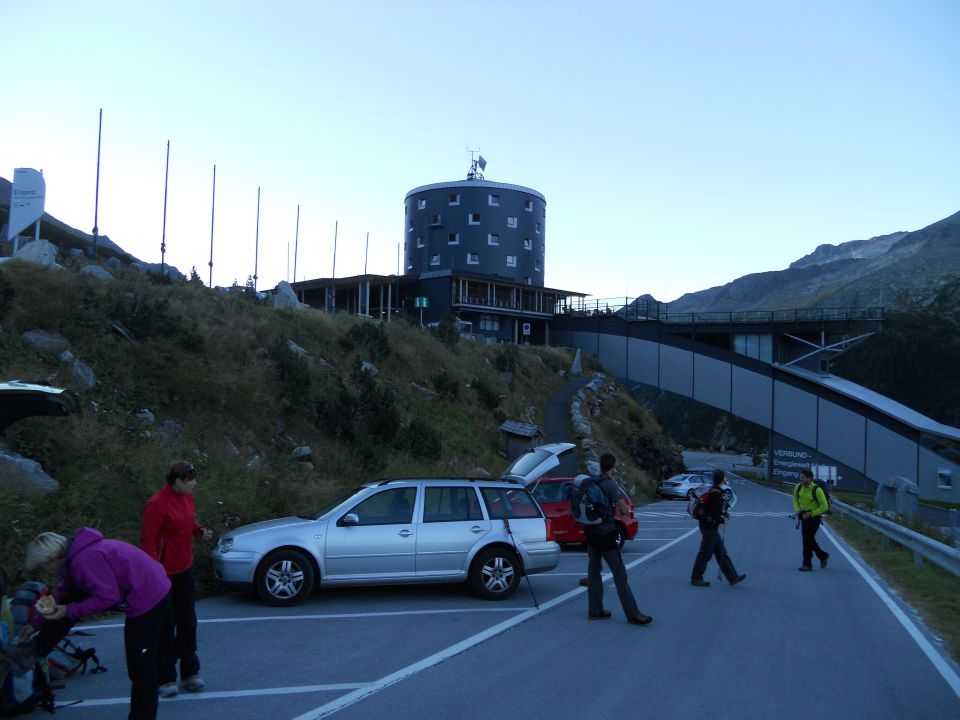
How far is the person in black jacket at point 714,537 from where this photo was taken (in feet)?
37.4

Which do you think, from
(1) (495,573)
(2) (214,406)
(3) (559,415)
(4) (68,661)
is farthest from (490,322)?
(4) (68,661)

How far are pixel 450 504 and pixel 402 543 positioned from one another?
2.88ft

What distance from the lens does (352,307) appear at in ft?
173

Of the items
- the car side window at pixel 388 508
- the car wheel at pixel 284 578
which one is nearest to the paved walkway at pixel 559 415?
the car side window at pixel 388 508

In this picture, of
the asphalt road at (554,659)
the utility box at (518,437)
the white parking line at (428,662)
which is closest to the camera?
the white parking line at (428,662)

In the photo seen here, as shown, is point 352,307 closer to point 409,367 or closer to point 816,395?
point 409,367

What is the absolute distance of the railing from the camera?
47.6m

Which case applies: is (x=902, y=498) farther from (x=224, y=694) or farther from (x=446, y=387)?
(x=224, y=694)

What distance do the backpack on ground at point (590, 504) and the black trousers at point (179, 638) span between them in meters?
4.48

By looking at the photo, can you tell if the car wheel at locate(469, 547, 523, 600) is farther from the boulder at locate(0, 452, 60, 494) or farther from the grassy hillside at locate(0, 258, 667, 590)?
the boulder at locate(0, 452, 60, 494)

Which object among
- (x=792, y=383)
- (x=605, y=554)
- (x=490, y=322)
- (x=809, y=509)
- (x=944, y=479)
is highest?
(x=490, y=322)

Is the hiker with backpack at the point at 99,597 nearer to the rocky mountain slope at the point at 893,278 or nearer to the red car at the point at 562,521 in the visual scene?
the red car at the point at 562,521

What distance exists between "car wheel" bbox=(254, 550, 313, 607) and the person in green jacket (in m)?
8.30

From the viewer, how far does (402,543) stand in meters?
9.97
